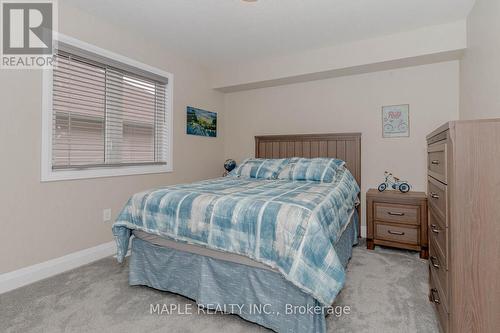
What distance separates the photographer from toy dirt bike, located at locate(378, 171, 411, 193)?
307 centimetres

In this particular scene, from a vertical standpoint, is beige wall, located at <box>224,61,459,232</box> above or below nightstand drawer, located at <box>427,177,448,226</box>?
above

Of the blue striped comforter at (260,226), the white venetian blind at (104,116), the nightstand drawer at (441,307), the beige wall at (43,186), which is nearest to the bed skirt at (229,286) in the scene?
the blue striped comforter at (260,226)

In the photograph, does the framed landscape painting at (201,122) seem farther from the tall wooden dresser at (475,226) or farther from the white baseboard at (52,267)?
the tall wooden dresser at (475,226)

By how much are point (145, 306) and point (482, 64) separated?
10.5 feet

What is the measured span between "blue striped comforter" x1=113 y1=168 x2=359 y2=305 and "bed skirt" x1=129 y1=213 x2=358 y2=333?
132 millimetres

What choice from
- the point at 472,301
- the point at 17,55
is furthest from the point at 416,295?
the point at 17,55

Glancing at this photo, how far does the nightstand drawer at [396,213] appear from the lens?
9.20 ft

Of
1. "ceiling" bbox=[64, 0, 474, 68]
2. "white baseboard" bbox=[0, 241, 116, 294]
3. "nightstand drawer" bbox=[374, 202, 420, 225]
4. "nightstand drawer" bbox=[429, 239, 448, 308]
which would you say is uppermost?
"ceiling" bbox=[64, 0, 474, 68]

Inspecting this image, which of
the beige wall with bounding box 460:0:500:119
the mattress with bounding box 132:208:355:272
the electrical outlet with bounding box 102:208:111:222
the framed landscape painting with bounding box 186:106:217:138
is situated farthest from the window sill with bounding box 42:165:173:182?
the beige wall with bounding box 460:0:500:119

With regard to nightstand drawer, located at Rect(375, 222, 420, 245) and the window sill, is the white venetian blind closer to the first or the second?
the window sill

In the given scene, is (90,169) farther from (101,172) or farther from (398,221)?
(398,221)

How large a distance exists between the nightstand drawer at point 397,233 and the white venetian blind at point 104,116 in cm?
267

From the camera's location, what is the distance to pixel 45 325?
1.64 m

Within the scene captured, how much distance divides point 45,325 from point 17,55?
2028mm
